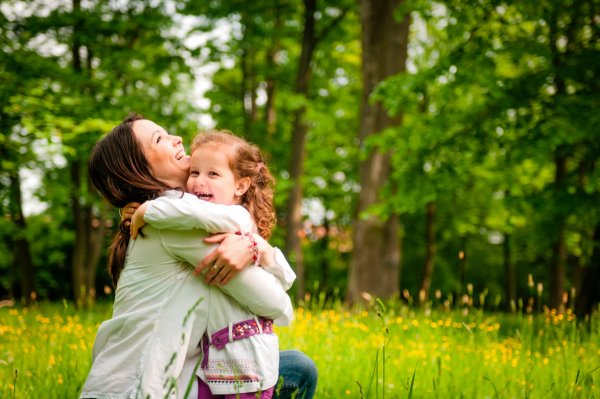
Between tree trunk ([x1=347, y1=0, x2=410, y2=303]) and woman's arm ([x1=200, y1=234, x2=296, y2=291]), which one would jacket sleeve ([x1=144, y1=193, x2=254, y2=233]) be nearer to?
woman's arm ([x1=200, y1=234, x2=296, y2=291])

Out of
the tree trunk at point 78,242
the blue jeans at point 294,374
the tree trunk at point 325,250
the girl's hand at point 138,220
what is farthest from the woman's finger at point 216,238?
the tree trunk at point 325,250

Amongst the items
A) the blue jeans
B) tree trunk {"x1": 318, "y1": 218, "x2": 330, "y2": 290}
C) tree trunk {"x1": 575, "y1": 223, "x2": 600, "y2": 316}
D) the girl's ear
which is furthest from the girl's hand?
tree trunk {"x1": 318, "y1": 218, "x2": 330, "y2": 290}

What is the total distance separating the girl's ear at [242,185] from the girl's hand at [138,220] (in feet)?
1.64

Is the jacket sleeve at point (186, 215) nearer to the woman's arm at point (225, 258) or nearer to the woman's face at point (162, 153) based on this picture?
the woman's arm at point (225, 258)

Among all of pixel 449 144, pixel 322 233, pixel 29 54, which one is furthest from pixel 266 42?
pixel 322 233

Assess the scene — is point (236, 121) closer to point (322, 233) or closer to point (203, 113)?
point (203, 113)

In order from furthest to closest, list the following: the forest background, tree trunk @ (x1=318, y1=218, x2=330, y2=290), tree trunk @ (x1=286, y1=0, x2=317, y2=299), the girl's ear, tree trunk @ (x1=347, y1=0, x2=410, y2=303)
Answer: tree trunk @ (x1=318, y1=218, x2=330, y2=290) → tree trunk @ (x1=286, y1=0, x2=317, y2=299) → tree trunk @ (x1=347, y1=0, x2=410, y2=303) → the forest background → the girl's ear

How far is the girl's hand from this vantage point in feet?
6.26

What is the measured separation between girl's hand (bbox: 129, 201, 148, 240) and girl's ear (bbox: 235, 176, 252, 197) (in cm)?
50

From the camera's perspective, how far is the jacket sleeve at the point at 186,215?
1846 millimetres

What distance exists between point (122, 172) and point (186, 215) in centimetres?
44

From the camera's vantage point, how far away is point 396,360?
3.89 meters

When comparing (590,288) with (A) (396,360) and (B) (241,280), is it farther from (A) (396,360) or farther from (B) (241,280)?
(B) (241,280)

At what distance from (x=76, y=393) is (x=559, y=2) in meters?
5.84
